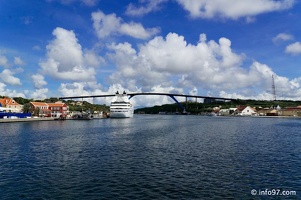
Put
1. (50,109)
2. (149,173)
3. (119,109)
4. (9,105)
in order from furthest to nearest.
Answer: (119,109) → (50,109) → (9,105) → (149,173)

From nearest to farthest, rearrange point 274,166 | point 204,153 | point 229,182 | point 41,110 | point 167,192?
point 167,192 < point 229,182 < point 274,166 < point 204,153 < point 41,110

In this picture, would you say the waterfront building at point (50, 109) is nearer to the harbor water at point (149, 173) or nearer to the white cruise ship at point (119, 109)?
the white cruise ship at point (119, 109)

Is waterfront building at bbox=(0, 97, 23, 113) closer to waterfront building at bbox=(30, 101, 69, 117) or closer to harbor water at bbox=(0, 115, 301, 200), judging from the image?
waterfront building at bbox=(30, 101, 69, 117)

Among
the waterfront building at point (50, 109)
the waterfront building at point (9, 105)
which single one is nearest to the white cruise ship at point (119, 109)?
the waterfront building at point (50, 109)

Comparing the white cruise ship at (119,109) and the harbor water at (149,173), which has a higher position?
the white cruise ship at (119,109)

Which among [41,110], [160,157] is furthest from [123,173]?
[41,110]

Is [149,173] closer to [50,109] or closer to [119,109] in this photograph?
[119,109]

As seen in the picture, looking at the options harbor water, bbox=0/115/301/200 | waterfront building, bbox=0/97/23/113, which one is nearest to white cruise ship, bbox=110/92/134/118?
waterfront building, bbox=0/97/23/113

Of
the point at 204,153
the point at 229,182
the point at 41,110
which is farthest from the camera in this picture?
the point at 41,110

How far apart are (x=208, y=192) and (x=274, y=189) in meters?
4.91

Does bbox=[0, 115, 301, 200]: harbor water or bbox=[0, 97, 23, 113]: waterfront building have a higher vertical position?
bbox=[0, 97, 23, 113]: waterfront building

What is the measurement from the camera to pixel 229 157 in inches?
1206

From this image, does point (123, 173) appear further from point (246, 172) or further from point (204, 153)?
point (204, 153)

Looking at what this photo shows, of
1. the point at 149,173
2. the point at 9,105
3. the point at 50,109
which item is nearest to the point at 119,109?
the point at 50,109
